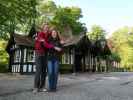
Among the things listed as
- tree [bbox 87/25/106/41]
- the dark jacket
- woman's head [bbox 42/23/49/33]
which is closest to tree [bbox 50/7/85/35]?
tree [bbox 87/25/106/41]

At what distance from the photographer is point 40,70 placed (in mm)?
8578

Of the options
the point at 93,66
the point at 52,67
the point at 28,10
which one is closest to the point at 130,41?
the point at 93,66

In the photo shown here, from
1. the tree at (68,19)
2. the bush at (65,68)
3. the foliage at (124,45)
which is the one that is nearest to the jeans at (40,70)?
the bush at (65,68)

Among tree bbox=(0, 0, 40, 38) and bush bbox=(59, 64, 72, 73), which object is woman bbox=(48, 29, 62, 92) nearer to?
tree bbox=(0, 0, 40, 38)

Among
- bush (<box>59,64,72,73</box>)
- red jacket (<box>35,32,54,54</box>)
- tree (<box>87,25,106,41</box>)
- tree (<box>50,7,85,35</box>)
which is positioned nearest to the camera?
red jacket (<box>35,32,54,54</box>)

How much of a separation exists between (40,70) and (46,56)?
41cm

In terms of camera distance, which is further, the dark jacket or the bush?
the bush

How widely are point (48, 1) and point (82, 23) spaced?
24.3 feet

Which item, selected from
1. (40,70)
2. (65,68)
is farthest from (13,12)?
(40,70)

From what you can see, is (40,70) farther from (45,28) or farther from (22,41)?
(22,41)

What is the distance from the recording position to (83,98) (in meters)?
7.06

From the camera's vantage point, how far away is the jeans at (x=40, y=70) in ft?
28.0

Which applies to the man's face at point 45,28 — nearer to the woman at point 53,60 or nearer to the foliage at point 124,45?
the woman at point 53,60

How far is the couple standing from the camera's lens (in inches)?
334
